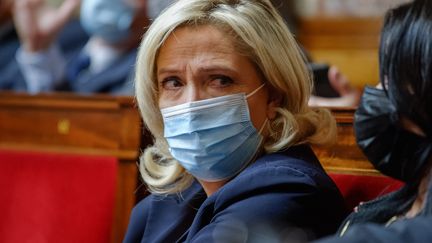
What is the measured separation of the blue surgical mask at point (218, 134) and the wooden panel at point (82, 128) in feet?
1.79

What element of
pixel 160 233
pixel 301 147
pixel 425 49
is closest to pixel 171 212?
pixel 160 233

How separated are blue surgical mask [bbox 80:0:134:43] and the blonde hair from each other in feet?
4.66

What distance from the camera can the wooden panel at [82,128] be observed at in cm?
230

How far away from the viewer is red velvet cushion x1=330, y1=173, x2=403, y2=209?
5.86ft

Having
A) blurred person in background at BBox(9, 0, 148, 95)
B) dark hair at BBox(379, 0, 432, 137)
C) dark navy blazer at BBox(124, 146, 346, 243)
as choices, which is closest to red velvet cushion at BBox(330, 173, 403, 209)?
dark navy blazer at BBox(124, 146, 346, 243)

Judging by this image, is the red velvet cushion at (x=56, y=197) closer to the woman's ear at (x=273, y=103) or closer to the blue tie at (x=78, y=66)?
the woman's ear at (x=273, y=103)

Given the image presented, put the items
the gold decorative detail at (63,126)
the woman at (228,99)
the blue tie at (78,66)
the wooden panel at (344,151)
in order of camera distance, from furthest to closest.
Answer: the blue tie at (78,66)
the gold decorative detail at (63,126)
the wooden panel at (344,151)
the woman at (228,99)

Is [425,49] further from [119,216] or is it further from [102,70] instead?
[102,70]

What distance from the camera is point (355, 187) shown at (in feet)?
6.05

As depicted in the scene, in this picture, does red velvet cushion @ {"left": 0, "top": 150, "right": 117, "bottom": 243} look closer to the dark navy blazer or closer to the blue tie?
the dark navy blazer

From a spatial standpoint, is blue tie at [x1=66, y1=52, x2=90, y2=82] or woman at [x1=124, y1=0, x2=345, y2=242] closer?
woman at [x1=124, y1=0, x2=345, y2=242]

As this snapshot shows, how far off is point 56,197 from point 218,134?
83cm

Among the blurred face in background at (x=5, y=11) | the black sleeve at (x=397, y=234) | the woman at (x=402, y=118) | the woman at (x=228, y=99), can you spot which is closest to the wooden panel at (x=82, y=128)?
the woman at (x=228, y=99)

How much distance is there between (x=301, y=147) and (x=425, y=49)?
483 millimetres
